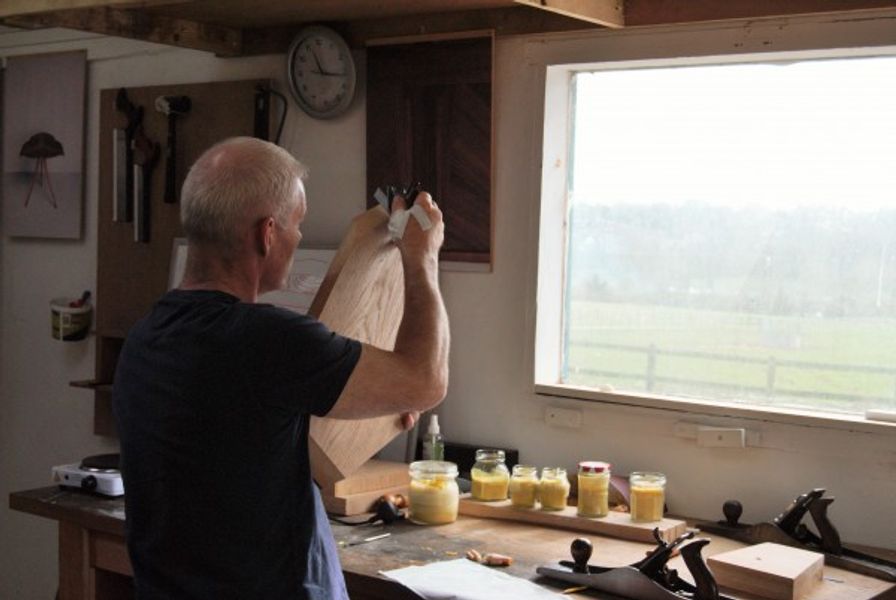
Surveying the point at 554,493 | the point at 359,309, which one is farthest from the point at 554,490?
the point at 359,309

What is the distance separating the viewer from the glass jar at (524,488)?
291cm

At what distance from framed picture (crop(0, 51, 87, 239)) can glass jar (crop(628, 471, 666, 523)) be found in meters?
2.30

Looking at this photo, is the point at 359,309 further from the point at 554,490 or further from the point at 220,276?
the point at 554,490

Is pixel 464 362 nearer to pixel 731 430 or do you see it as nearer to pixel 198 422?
pixel 731 430

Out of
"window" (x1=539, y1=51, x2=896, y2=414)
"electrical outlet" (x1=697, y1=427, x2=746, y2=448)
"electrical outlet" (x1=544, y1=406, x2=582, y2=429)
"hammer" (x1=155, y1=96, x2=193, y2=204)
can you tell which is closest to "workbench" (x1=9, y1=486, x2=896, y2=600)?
"electrical outlet" (x1=697, y1=427, x2=746, y2=448)

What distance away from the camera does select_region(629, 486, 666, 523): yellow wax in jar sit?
2.77 meters

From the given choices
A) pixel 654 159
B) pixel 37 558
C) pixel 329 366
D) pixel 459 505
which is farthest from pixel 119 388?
pixel 37 558

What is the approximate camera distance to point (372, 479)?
9.80 ft

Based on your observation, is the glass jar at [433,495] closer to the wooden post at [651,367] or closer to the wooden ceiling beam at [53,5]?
the wooden post at [651,367]

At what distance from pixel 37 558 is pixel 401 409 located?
284cm

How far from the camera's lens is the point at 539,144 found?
313 centimetres

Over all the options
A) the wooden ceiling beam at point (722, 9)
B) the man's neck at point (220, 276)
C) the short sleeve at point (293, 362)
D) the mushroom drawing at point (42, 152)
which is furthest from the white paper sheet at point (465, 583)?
the mushroom drawing at point (42, 152)

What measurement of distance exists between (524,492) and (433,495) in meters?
0.23

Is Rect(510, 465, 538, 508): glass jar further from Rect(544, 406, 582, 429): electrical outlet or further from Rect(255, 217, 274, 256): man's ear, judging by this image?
Rect(255, 217, 274, 256): man's ear
